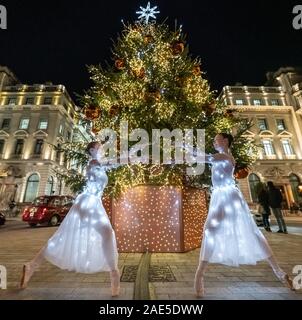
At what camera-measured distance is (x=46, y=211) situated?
42.5 ft

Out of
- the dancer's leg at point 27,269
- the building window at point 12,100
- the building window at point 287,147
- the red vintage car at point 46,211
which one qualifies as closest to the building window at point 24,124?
the building window at point 12,100

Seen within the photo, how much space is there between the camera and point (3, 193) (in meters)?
29.2

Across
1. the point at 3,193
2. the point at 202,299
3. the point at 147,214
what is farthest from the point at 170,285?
the point at 3,193

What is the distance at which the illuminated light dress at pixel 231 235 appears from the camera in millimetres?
2740

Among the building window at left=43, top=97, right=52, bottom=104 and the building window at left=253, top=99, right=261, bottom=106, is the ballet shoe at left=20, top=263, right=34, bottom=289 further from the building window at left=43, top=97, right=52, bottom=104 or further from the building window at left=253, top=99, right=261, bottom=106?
the building window at left=253, top=99, right=261, bottom=106

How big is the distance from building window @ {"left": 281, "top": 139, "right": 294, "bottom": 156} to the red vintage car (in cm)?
3200

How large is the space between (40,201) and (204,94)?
1166 cm

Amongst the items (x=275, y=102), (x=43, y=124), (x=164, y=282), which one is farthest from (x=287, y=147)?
(x=43, y=124)

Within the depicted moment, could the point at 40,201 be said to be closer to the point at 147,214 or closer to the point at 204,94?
the point at 147,214

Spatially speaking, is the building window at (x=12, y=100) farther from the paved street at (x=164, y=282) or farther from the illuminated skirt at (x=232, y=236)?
the illuminated skirt at (x=232, y=236)

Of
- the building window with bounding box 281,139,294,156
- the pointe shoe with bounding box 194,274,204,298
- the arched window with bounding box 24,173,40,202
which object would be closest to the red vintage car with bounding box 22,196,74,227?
the pointe shoe with bounding box 194,274,204,298

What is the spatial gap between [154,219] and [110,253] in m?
2.88

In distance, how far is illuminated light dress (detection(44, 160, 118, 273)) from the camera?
277 cm

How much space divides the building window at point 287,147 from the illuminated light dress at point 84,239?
120 feet
